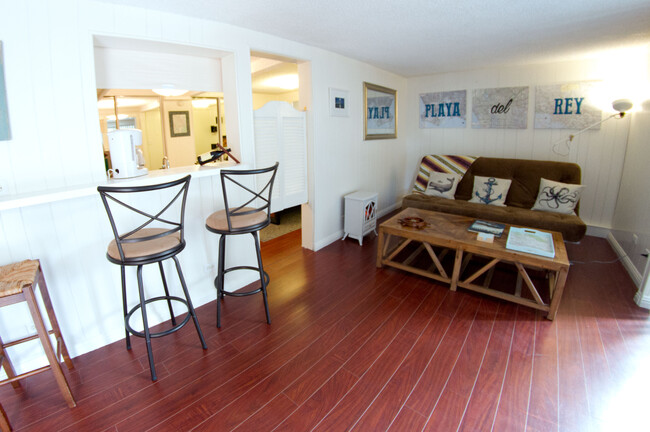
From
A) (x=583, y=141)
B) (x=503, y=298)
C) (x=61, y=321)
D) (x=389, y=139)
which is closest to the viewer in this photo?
(x=61, y=321)

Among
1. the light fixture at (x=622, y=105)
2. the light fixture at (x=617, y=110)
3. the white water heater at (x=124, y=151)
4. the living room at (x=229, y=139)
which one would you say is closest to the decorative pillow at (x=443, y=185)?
the living room at (x=229, y=139)

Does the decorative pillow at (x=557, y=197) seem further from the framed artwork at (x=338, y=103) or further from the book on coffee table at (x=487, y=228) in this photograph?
the framed artwork at (x=338, y=103)

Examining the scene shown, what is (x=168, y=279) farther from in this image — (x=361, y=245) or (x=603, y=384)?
(x=603, y=384)

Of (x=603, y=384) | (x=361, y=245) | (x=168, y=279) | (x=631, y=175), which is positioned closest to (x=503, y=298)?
(x=603, y=384)

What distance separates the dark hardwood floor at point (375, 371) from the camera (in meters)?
1.52

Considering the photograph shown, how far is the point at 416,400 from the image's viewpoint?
1.62m

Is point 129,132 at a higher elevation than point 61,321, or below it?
higher

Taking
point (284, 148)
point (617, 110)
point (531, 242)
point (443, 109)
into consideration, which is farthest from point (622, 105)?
point (284, 148)

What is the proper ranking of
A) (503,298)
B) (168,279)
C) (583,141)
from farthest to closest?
(583,141), (503,298), (168,279)

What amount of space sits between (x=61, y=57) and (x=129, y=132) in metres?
0.46

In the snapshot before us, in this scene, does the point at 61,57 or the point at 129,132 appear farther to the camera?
the point at 129,132

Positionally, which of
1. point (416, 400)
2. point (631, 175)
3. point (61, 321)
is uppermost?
point (631, 175)

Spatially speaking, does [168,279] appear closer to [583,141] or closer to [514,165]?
[514,165]

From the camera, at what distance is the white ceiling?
197 cm
